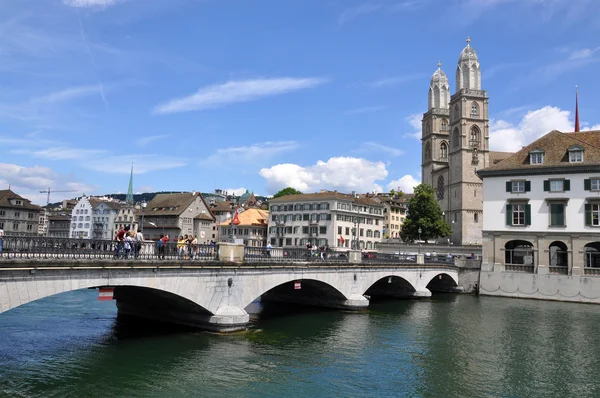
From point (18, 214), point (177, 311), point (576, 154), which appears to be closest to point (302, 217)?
point (18, 214)

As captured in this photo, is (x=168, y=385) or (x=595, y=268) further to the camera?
(x=595, y=268)

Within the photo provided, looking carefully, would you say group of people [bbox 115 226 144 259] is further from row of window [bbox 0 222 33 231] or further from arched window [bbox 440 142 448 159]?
arched window [bbox 440 142 448 159]

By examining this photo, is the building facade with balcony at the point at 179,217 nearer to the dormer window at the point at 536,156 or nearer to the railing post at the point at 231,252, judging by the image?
the dormer window at the point at 536,156

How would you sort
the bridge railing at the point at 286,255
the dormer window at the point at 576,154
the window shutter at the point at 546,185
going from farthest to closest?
the window shutter at the point at 546,185
the dormer window at the point at 576,154
the bridge railing at the point at 286,255

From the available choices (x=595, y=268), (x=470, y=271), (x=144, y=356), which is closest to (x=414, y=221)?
(x=470, y=271)

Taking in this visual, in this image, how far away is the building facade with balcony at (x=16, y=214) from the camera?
91.8m

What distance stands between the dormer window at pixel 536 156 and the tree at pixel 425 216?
97.3ft

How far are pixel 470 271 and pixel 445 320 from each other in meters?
22.2

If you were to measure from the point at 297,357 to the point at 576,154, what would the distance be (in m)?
41.8

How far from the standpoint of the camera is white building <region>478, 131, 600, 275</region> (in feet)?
161

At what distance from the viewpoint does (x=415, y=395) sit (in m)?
17.5

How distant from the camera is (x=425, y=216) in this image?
83.0m

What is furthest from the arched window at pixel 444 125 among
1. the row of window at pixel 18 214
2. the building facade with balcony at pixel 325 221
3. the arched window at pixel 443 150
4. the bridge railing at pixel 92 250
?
the bridge railing at pixel 92 250

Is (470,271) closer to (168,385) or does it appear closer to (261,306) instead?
(261,306)
